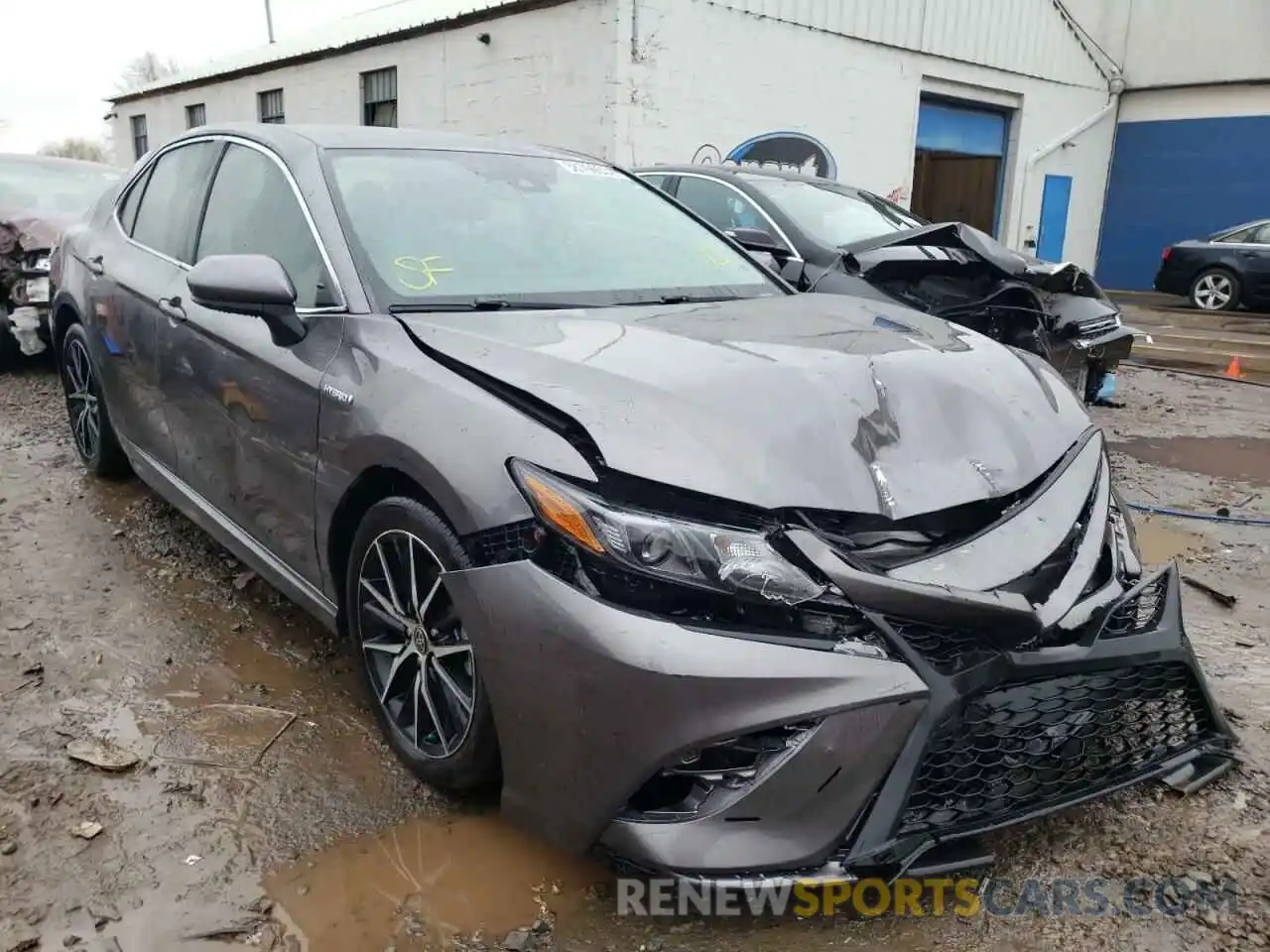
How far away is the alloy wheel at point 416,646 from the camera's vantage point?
7.32 ft

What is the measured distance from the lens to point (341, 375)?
2.47 metres

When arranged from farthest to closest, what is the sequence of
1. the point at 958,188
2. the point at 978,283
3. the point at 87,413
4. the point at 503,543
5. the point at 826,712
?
the point at 958,188, the point at 978,283, the point at 87,413, the point at 503,543, the point at 826,712

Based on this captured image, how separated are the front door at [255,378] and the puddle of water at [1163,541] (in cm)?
339

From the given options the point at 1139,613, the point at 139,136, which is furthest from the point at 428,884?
the point at 139,136

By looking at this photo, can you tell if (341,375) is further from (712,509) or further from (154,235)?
(154,235)

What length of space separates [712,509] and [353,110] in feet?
46.9

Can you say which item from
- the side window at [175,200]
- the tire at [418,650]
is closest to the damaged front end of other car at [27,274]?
the side window at [175,200]

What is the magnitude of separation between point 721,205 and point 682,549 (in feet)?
16.6

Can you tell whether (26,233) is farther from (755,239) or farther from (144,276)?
(755,239)

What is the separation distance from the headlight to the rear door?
7.50 feet

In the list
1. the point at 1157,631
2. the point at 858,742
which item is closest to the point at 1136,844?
the point at 1157,631

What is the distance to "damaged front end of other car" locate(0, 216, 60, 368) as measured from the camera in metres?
7.01

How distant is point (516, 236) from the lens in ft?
9.67

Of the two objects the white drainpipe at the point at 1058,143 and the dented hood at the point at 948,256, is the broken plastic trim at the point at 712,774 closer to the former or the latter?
the dented hood at the point at 948,256
